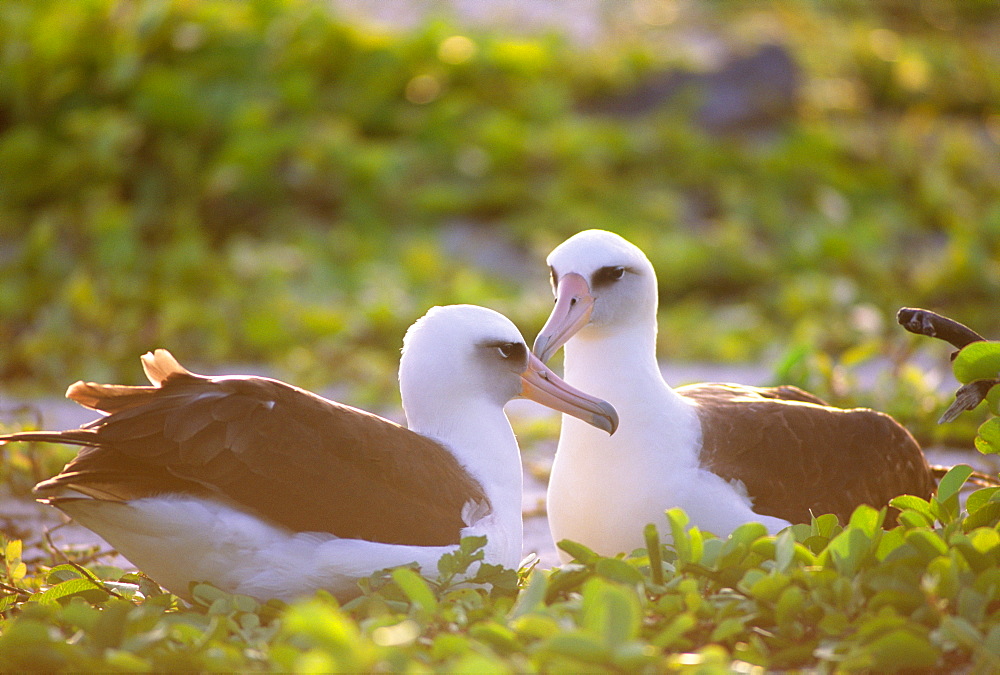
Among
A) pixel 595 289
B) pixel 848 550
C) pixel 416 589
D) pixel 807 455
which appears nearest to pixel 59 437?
pixel 416 589

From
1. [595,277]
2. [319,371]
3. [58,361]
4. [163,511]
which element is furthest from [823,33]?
[163,511]

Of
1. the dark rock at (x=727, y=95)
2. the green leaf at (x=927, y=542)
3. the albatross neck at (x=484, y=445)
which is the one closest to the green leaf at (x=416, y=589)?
the albatross neck at (x=484, y=445)

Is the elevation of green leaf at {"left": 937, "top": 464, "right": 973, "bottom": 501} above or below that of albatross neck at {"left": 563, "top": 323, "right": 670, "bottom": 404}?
below

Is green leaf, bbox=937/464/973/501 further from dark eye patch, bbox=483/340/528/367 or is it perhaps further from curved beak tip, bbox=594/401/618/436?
dark eye patch, bbox=483/340/528/367

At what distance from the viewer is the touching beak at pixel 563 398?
3.59m

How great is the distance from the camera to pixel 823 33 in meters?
13.1

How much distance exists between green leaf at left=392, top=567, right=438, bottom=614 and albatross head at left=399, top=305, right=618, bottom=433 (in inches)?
29.7

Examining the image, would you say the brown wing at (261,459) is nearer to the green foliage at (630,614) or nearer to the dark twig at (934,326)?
the green foliage at (630,614)

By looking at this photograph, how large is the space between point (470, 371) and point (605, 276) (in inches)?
22.8

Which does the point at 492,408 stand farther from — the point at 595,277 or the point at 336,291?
the point at 336,291

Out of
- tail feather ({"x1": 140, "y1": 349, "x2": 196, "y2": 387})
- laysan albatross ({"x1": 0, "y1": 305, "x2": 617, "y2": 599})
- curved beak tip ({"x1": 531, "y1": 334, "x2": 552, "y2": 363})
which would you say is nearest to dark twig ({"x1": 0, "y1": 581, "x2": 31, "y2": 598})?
laysan albatross ({"x1": 0, "y1": 305, "x2": 617, "y2": 599})

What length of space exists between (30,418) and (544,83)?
19.8ft

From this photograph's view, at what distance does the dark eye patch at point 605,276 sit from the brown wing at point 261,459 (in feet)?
2.90

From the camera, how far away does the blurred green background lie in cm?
755
